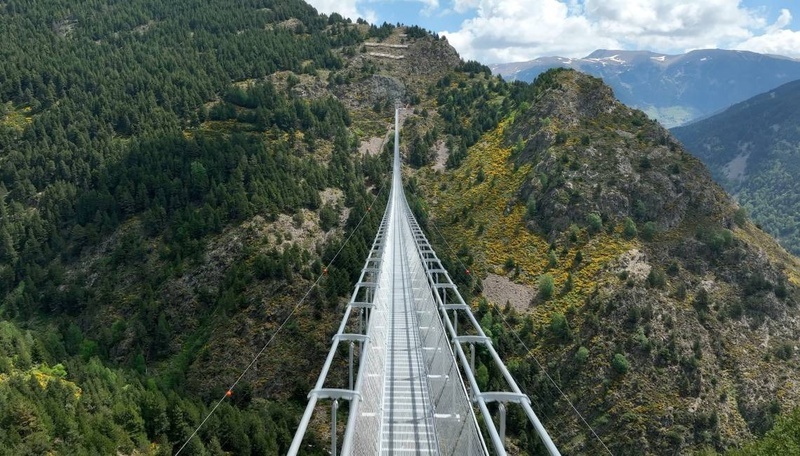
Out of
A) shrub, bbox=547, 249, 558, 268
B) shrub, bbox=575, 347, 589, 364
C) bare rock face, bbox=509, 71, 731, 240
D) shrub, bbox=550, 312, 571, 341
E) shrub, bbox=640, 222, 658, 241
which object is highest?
bare rock face, bbox=509, 71, 731, 240

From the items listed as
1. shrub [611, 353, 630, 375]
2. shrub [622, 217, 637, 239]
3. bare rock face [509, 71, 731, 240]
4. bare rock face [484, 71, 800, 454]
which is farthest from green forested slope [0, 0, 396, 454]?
shrub [622, 217, 637, 239]

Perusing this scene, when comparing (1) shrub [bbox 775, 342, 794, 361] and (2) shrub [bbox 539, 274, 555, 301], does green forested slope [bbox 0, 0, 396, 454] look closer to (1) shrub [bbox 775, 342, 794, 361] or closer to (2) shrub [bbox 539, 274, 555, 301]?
(2) shrub [bbox 539, 274, 555, 301]

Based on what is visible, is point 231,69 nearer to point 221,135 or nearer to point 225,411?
point 221,135

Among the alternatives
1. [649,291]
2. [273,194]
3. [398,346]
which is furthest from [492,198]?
[398,346]

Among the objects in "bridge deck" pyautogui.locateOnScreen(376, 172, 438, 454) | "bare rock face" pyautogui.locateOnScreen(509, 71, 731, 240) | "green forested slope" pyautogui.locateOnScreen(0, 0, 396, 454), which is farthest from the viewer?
"bare rock face" pyautogui.locateOnScreen(509, 71, 731, 240)

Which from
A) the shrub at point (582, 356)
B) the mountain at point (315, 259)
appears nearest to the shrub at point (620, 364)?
the mountain at point (315, 259)

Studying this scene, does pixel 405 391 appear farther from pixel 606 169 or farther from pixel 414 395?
pixel 606 169
